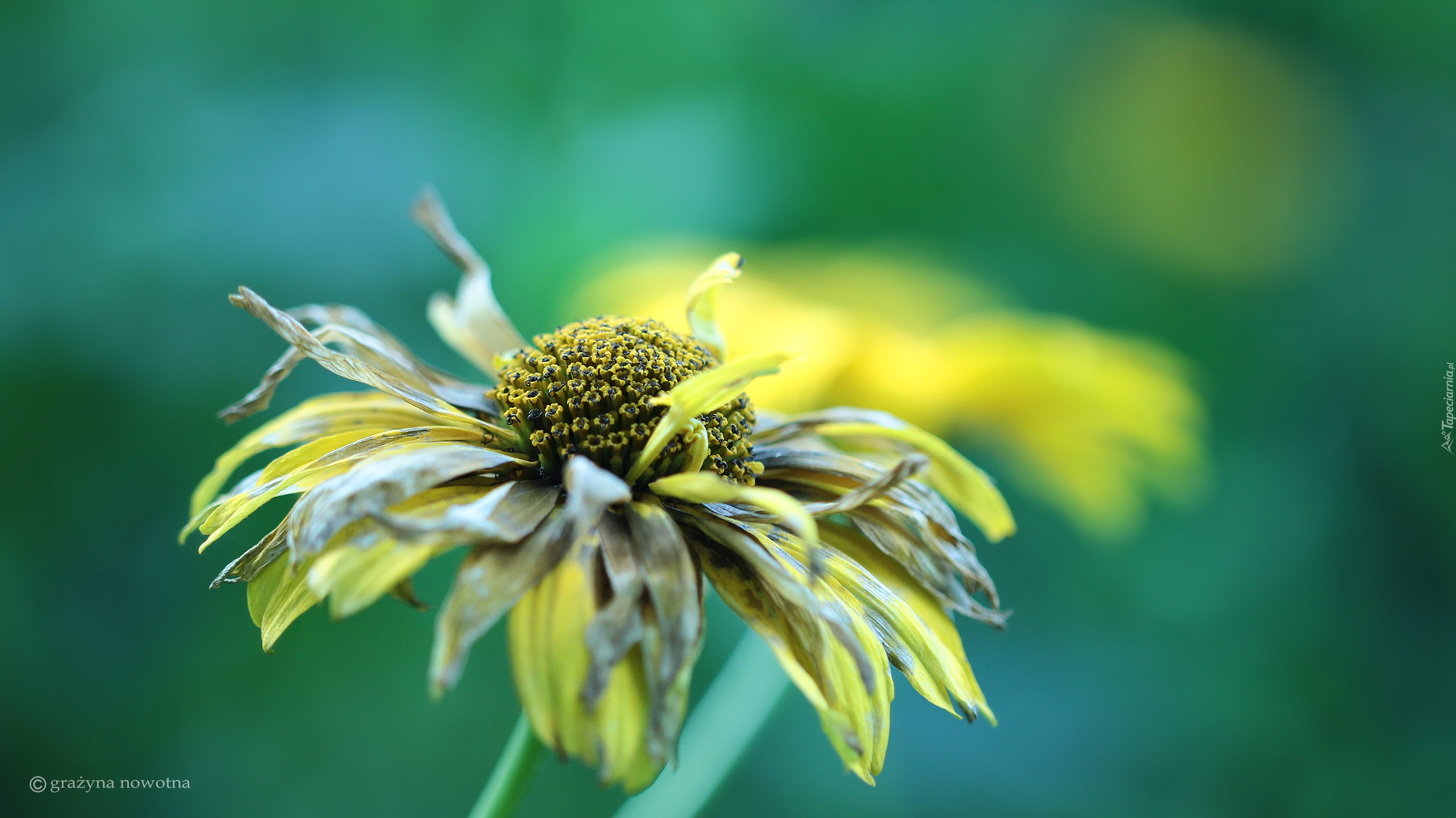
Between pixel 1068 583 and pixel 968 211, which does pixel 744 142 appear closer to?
pixel 968 211

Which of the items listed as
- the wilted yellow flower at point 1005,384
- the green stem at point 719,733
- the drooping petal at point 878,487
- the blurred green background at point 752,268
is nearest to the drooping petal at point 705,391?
the drooping petal at point 878,487

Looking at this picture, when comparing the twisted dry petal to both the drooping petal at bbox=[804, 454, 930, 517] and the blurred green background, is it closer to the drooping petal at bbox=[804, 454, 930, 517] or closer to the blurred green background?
the drooping petal at bbox=[804, 454, 930, 517]

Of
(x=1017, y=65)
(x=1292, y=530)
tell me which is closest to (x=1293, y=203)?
(x=1017, y=65)

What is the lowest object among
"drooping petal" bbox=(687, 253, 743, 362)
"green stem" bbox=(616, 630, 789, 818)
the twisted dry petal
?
"green stem" bbox=(616, 630, 789, 818)

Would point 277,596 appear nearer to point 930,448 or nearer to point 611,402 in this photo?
point 611,402

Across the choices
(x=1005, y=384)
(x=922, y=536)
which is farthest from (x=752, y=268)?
(x=922, y=536)

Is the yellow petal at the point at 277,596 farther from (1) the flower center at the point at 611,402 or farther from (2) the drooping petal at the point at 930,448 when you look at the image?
(2) the drooping petal at the point at 930,448

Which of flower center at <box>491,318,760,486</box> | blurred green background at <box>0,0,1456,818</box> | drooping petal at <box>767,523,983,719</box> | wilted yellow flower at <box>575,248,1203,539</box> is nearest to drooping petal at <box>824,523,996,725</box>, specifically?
drooping petal at <box>767,523,983,719</box>
